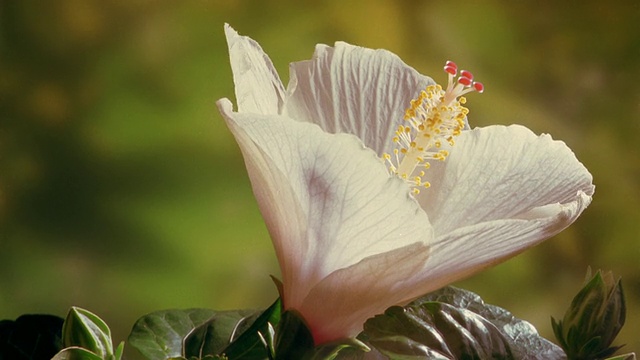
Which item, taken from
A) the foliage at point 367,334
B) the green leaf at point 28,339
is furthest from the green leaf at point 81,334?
the green leaf at point 28,339

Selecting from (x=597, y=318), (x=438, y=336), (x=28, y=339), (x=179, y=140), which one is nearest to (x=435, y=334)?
(x=438, y=336)

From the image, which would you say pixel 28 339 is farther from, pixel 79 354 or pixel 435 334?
pixel 435 334

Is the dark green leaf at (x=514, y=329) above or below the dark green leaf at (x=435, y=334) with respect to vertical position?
below

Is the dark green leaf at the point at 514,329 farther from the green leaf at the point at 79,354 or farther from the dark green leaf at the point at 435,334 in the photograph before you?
the green leaf at the point at 79,354

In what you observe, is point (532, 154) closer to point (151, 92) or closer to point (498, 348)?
point (498, 348)

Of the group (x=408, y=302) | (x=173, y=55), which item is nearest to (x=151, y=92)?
(x=173, y=55)

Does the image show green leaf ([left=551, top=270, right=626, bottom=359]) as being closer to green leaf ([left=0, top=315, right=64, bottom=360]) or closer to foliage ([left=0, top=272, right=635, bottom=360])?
foliage ([left=0, top=272, right=635, bottom=360])
